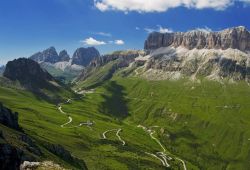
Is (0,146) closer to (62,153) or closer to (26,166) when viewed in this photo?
(26,166)

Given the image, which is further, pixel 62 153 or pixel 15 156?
pixel 62 153

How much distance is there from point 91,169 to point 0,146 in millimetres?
120571

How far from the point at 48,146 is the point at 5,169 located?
77.3 meters

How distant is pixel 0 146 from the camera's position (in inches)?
3285

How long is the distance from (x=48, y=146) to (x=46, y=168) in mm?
83689

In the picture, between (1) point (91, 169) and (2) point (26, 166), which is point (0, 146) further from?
(1) point (91, 169)

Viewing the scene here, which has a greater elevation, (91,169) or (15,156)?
(15,156)

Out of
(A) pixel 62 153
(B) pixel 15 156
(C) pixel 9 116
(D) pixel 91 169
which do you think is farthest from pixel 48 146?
(B) pixel 15 156

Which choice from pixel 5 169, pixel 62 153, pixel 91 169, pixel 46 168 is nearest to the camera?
pixel 46 168

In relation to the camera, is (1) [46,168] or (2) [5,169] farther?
(2) [5,169]

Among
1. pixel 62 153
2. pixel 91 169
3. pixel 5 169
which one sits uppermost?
pixel 5 169

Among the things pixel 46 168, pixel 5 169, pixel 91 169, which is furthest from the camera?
pixel 91 169

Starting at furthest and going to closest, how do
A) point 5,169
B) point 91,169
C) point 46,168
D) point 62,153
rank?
point 91,169, point 62,153, point 5,169, point 46,168

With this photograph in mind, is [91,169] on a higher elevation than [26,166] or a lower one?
lower
